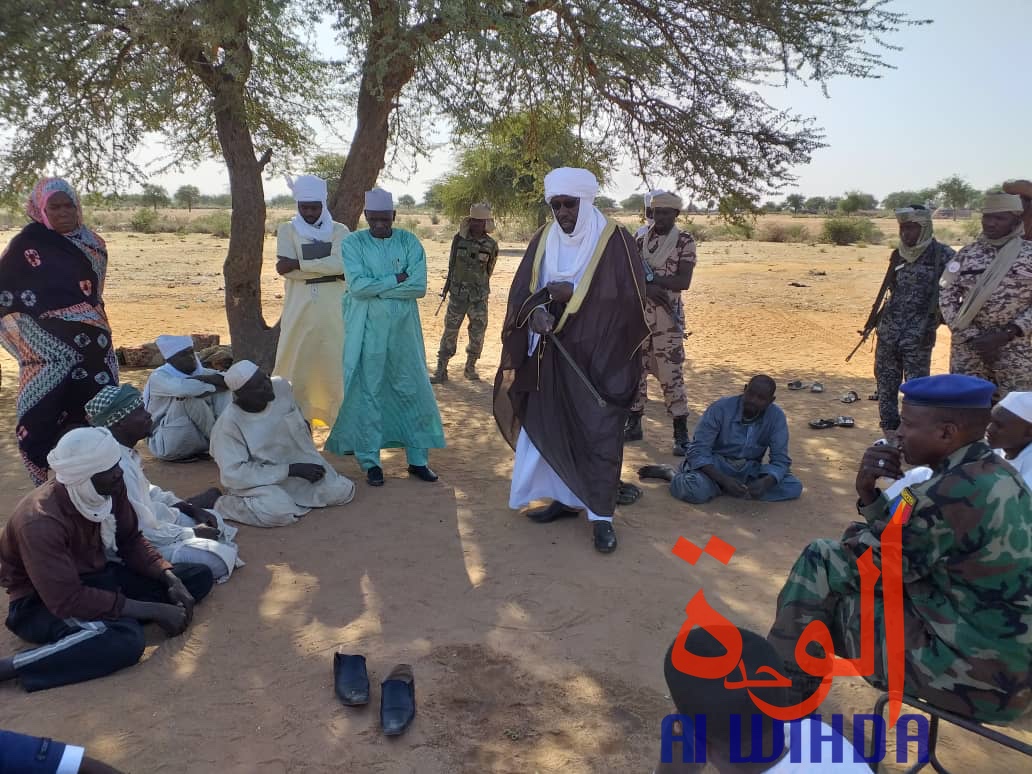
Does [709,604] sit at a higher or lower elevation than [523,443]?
lower

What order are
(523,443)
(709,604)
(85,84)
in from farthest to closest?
(85,84) < (523,443) < (709,604)

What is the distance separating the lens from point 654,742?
2871 mm

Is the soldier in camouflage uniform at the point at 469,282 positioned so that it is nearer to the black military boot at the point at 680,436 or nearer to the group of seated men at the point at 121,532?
the black military boot at the point at 680,436

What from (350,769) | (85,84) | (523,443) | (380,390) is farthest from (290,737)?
(85,84)

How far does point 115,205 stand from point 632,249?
→ 6.30m

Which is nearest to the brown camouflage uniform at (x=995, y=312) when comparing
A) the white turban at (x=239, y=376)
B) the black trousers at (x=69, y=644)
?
the white turban at (x=239, y=376)

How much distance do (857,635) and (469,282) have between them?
22.3 ft

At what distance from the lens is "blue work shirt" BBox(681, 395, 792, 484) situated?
521 cm

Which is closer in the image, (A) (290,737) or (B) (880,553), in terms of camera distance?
(B) (880,553)

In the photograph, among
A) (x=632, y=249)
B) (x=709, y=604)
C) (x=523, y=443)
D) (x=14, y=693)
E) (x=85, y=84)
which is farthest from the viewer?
(x=85, y=84)

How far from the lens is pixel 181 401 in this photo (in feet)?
19.2

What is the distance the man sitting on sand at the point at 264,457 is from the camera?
4.73 m

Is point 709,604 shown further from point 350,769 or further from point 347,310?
point 347,310

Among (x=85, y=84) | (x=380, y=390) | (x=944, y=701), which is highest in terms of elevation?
(x=85, y=84)
